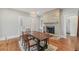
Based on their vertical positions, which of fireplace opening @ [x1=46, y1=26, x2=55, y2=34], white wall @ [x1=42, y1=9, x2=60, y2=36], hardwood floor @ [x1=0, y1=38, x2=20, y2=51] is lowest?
hardwood floor @ [x1=0, y1=38, x2=20, y2=51]

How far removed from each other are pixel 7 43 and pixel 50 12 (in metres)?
0.86

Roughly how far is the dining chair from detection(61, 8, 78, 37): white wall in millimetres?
508

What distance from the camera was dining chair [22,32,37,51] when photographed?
7.70 ft

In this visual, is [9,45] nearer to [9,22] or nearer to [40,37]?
[9,22]

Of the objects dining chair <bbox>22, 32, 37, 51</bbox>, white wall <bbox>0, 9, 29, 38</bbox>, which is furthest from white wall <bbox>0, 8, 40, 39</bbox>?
dining chair <bbox>22, 32, 37, 51</bbox>

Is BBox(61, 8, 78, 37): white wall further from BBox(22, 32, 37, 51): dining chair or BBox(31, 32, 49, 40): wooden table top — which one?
BBox(22, 32, 37, 51): dining chair

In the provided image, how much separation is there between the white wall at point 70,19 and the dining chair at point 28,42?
51cm

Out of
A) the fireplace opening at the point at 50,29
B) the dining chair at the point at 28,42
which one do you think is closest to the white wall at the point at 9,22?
the dining chair at the point at 28,42

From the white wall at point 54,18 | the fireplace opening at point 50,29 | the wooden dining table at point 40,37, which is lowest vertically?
the wooden dining table at point 40,37

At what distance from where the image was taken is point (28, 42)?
7.75 ft

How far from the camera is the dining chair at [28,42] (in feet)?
7.70

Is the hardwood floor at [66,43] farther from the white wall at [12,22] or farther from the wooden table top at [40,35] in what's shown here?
the white wall at [12,22]
